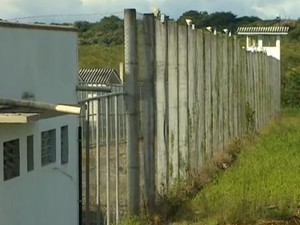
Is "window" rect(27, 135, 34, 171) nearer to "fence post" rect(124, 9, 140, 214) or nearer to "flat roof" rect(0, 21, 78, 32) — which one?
"fence post" rect(124, 9, 140, 214)

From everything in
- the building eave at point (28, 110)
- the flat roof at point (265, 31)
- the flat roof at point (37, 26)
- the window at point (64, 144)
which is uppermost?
the flat roof at point (265, 31)

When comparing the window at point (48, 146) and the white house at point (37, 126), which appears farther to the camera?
the window at point (48, 146)

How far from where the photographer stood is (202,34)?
46.8 ft

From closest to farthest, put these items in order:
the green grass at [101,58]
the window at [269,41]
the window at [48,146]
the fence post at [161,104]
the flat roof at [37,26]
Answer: the flat roof at [37,26] → the window at [48,146] → the fence post at [161,104] → the window at [269,41] → the green grass at [101,58]

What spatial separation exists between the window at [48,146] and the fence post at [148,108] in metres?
1.14

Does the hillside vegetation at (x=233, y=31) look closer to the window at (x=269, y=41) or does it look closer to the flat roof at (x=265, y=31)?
the flat roof at (x=265, y=31)

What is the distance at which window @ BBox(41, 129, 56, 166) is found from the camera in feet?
31.8

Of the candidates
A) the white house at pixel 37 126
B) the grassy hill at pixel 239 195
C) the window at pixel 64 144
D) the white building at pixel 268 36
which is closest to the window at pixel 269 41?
the white building at pixel 268 36

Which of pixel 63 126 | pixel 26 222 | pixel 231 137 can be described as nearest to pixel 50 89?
pixel 63 126

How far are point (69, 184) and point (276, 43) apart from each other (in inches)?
1487

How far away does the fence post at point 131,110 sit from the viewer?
8.83m

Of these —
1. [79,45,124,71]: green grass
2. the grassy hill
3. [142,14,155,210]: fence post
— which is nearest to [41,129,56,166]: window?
[142,14,155,210]: fence post

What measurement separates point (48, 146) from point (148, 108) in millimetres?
1268

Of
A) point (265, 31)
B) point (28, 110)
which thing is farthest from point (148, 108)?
point (265, 31)
